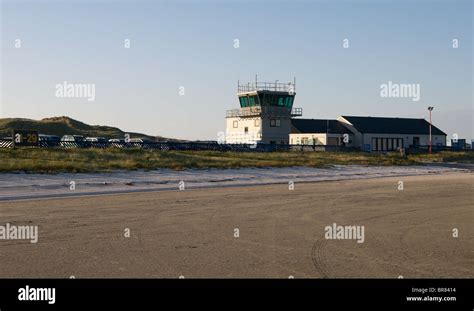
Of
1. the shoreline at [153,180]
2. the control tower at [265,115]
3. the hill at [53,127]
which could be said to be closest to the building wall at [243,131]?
the control tower at [265,115]

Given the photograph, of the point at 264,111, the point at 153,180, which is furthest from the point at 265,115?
the point at 153,180

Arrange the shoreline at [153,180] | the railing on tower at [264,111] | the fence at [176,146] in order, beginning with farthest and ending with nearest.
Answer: the railing on tower at [264,111], the fence at [176,146], the shoreline at [153,180]

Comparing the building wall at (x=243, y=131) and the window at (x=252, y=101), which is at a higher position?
the window at (x=252, y=101)

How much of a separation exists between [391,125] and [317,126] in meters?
12.4

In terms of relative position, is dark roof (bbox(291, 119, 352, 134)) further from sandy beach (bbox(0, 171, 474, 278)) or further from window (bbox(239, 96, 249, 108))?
sandy beach (bbox(0, 171, 474, 278))

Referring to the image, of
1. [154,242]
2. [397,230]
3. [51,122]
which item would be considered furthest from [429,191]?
[51,122]

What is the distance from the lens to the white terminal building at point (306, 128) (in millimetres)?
83688

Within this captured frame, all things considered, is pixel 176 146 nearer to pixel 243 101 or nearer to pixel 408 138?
pixel 243 101

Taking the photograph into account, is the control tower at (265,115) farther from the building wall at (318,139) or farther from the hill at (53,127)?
the hill at (53,127)

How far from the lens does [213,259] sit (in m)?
10.4

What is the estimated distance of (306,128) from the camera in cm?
9425

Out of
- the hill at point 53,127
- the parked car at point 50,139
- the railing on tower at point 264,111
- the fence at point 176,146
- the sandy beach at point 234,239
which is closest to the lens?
the sandy beach at point 234,239

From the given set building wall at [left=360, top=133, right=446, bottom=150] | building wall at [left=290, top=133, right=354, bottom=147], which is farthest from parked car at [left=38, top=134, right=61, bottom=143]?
building wall at [left=360, top=133, right=446, bottom=150]

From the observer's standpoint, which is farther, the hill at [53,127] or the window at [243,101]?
the hill at [53,127]
